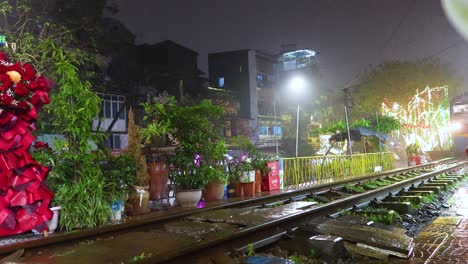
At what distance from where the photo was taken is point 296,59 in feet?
146

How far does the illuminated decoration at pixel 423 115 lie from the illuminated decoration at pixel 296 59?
10.4 meters

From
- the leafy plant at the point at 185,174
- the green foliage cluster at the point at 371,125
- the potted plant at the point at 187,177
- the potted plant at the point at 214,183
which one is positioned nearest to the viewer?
the potted plant at the point at 187,177

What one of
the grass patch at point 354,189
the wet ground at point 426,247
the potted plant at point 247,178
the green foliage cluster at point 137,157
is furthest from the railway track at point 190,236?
the grass patch at point 354,189

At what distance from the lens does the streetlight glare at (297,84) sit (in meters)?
41.6

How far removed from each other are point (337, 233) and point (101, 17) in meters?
16.9

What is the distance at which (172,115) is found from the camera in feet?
33.4

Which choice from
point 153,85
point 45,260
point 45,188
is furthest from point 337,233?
point 153,85

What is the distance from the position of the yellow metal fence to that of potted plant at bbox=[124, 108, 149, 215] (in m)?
6.49

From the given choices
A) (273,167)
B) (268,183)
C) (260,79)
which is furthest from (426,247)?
(260,79)

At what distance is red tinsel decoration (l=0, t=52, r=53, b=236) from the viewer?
5.86 meters

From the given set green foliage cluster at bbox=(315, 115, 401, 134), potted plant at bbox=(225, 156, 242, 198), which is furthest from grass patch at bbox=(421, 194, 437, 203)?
green foliage cluster at bbox=(315, 115, 401, 134)

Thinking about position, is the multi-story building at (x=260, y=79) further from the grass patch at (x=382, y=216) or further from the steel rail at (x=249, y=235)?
the steel rail at (x=249, y=235)

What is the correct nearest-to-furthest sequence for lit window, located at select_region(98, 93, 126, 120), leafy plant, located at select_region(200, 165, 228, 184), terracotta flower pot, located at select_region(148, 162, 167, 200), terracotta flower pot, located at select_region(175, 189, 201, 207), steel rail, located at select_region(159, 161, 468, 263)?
steel rail, located at select_region(159, 161, 468, 263) < terracotta flower pot, located at select_region(148, 162, 167, 200) < terracotta flower pot, located at select_region(175, 189, 201, 207) < leafy plant, located at select_region(200, 165, 228, 184) < lit window, located at select_region(98, 93, 126, 120)

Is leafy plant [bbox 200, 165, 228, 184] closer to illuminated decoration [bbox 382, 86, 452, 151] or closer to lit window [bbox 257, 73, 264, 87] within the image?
illuminated decoration [bbox 382, 86, 452, 151]
